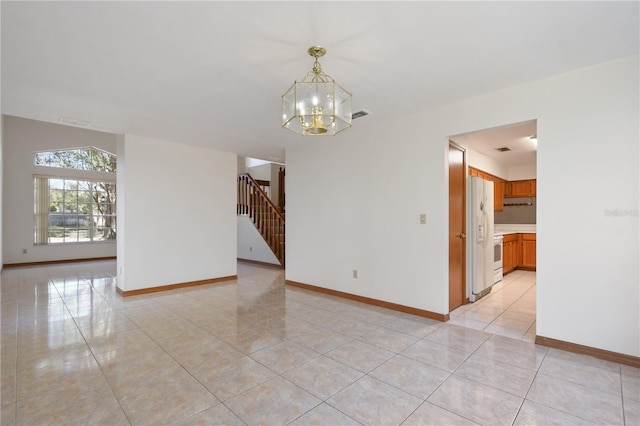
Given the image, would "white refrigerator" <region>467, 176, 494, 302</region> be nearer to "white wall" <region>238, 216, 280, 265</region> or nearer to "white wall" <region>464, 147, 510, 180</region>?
"white wall" <region>464, 147, 510, 180</region>

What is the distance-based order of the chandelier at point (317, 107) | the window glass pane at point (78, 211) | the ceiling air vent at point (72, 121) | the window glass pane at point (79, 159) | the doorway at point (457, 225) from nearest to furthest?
the chandelier at point (317, 107) → the doorway at point (457, 225) → the ceiling air vent at point (72, 121) → the window glass pane at point (79, 159) → the window glass pane at point (78, 211)

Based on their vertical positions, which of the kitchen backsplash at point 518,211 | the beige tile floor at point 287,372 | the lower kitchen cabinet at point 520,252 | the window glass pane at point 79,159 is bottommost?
the beige tile floor at point 287,372

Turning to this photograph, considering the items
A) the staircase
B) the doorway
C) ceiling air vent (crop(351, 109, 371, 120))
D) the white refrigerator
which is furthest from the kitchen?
the staircase

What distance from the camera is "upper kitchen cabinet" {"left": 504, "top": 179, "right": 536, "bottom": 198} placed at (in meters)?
7.56

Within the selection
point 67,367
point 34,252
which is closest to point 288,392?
point 67,367

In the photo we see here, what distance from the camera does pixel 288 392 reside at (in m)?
2.19

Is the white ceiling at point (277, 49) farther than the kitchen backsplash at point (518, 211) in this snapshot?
No

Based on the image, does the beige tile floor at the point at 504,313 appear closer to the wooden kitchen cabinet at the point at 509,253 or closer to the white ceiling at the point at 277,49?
the wooden kitchen cabinet at the point at 509,253

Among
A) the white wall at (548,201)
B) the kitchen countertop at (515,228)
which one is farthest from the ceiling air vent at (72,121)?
the kitchen countertop at (515,228)

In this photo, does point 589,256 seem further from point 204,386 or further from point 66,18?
point 66,18

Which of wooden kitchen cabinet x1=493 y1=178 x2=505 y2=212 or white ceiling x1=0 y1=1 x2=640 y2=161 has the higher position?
white ceiling x1=0 y1=1 x2=640 y2=161

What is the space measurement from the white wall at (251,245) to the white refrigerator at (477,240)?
4.79 m

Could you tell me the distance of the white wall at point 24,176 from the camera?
7664 mm

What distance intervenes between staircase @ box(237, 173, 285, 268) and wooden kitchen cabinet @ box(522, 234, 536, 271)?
5716 mm
